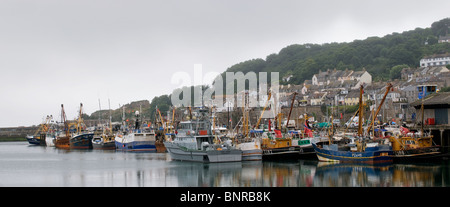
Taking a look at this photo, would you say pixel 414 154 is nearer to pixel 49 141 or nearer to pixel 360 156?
pixel 360 156

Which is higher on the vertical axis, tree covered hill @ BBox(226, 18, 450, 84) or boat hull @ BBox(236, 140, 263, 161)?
tree covered hill @ BBox(226, 18, 450, 84)

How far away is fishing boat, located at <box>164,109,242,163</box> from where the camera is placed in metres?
49.7

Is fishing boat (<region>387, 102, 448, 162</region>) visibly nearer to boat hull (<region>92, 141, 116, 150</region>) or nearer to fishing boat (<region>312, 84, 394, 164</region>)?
fishing boat (<region>312, 84, 394, 164</region>)

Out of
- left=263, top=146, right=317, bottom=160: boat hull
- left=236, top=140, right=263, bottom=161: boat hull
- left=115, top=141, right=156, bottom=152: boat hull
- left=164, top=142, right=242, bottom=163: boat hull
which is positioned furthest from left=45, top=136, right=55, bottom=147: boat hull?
left=263, top=146, right=317, bottom=160: boat hull

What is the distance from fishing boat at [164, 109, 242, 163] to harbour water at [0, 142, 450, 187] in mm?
825

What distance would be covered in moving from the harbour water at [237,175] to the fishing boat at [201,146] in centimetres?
83

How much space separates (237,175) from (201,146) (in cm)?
1018

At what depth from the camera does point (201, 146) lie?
168 ft

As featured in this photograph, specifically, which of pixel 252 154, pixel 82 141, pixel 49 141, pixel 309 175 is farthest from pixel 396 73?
pixel 309 175

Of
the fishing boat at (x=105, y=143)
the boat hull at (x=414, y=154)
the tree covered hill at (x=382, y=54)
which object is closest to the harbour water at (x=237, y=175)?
the boat hull at (x=414, y=154)

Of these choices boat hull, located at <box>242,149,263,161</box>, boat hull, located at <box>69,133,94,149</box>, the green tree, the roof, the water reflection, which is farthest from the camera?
the green tree
